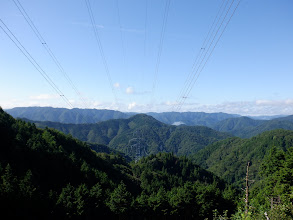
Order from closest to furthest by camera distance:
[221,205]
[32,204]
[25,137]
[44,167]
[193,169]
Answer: [32,204] < [221,205] < [44,167] < [25,137] < [193,169]

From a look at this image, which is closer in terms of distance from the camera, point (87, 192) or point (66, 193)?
point (66, 193)

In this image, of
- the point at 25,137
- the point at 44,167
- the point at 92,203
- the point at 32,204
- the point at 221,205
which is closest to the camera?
the point at 32,204

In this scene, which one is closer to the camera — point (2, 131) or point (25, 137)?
point (2, 131)

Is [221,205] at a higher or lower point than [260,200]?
lower

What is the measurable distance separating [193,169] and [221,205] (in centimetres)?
11231

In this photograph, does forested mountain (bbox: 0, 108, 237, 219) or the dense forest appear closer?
the dense forest

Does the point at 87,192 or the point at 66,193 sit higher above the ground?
the point at 66,193

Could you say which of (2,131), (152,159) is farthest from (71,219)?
(152,159)

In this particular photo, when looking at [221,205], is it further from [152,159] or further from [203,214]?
[152,159]

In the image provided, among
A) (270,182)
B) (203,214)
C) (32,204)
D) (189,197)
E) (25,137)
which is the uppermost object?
(25,137)

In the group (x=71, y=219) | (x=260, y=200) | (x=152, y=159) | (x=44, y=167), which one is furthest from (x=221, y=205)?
(x=152, y=159)

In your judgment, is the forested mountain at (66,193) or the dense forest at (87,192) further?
the forested mountain at (66,193)

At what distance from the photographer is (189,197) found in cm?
5716

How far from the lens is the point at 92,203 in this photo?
162ft
